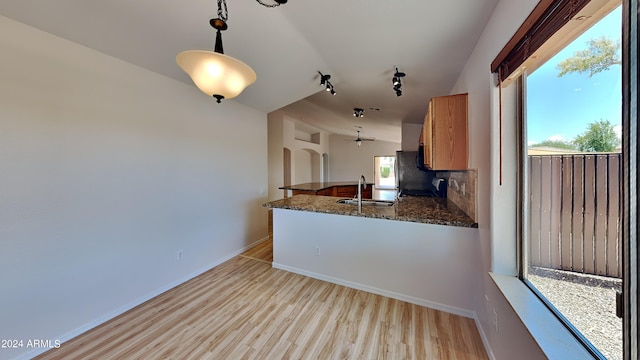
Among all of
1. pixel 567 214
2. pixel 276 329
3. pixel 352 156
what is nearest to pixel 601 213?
pixel 567 214

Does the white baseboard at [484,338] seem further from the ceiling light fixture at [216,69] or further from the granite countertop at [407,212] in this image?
the ceiling light fixture at [216,69]

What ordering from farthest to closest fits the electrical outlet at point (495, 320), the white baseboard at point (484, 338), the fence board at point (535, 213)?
1. the white baseboard at point (484, 338)
2. the electrical outlet at point (495, 320)
3. the fence board at point (535, 213)

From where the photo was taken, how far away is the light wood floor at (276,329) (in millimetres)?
1675

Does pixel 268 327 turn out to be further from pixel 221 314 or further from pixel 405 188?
pixel 405 188

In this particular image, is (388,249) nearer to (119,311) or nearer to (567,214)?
(567,214)

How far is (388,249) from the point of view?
2.36m

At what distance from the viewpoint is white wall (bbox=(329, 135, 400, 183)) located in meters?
9.81

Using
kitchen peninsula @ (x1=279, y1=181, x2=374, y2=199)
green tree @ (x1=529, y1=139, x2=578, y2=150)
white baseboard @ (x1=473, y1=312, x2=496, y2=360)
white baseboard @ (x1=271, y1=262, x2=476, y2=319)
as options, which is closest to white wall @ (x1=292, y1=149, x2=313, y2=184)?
kitchen peninsula @ (x1=279, y1=181, x2=374, y2=199)

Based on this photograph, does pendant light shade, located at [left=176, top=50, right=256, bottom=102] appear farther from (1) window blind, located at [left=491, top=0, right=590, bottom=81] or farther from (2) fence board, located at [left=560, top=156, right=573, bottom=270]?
(2) fence board, located at [left=560, top=156, right=573, bottom=270]

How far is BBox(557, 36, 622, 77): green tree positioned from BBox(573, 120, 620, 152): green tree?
7.7 inches

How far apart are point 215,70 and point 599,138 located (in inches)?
65.9

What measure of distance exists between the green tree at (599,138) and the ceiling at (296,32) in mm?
1083

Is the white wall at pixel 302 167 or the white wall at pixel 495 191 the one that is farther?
the white wall at pixel 302 167

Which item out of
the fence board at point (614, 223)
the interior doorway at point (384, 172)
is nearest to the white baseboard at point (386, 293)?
the fence board at point (614, 223)
